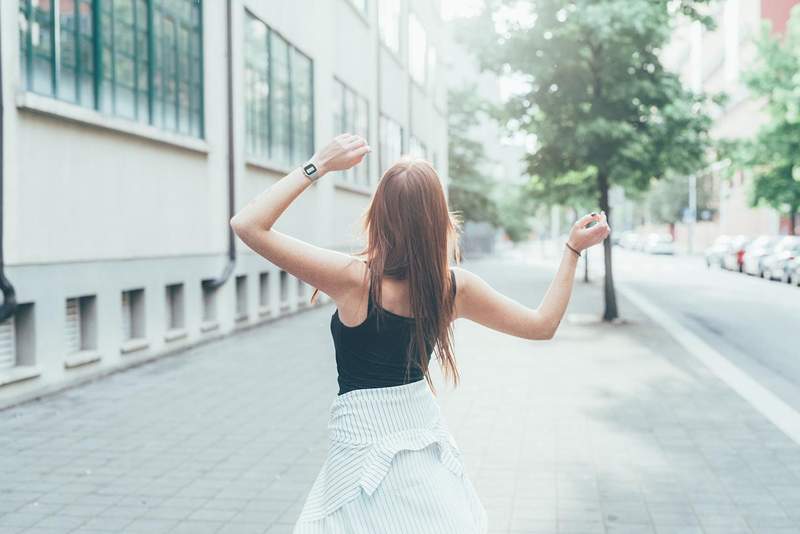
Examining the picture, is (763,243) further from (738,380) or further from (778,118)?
(738,380)

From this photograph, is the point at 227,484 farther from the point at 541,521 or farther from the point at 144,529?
the point at 541,521

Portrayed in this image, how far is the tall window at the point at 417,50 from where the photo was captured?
30.5m

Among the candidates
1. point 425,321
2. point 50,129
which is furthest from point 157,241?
point 425,321

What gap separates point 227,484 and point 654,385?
511cm

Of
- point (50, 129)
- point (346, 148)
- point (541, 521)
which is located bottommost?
point (541, 521)

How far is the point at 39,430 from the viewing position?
7.57 meters

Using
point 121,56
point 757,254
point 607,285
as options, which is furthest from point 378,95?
point 757,254

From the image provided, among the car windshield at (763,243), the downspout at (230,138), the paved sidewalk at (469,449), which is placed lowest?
the paved sidewalk at (469,449)

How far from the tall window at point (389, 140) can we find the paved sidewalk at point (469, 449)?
48.5 ft

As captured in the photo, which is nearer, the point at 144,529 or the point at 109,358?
the point at 144,529

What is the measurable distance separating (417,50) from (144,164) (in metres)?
21.9

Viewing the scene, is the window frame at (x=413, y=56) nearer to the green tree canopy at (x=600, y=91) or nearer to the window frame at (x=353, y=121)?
the window frame at (x=353, y=121)

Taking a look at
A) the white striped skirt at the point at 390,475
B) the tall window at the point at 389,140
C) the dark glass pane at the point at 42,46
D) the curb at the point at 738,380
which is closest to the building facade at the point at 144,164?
the dark glass pane at the point at 42,46

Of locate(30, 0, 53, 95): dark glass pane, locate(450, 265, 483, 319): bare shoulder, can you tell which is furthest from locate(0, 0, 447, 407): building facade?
locate(450, 265, 483, 319): bare shoulder
